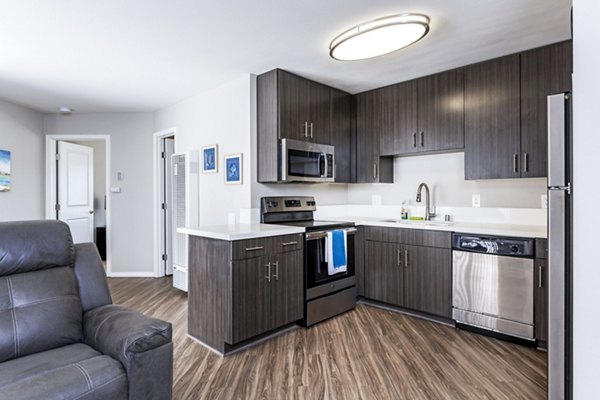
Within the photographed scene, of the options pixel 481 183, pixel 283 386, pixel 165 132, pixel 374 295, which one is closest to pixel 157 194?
pixel 165 132

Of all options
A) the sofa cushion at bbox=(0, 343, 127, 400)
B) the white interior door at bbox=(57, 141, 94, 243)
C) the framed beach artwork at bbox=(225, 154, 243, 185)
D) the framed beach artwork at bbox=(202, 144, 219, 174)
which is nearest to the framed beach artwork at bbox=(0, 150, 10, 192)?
the white interior door at bbox=(57, 141, 94, 243)

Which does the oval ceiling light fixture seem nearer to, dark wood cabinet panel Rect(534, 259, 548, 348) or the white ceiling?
the white ceiling

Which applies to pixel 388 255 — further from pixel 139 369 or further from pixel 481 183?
pixel 139 369

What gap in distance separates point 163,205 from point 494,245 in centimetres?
423

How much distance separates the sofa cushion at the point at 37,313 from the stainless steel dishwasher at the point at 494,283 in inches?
110

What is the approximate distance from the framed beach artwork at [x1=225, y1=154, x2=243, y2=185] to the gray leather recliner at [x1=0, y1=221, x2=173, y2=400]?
5.57 ft

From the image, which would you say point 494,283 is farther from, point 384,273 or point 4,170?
point 4,170

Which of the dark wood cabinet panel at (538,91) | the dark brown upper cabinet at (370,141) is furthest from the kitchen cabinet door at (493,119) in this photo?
the dark brown upper cabinet at (370,141)

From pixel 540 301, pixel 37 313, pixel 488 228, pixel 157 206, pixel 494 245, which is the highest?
pixel 157 206

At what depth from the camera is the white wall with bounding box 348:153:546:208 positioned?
3.10m

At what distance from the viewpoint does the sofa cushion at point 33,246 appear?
1646mm

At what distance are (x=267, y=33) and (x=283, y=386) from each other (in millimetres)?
2447

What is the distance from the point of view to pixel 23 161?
4.55 m

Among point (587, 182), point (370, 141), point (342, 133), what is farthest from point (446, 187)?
point (587, 182)
